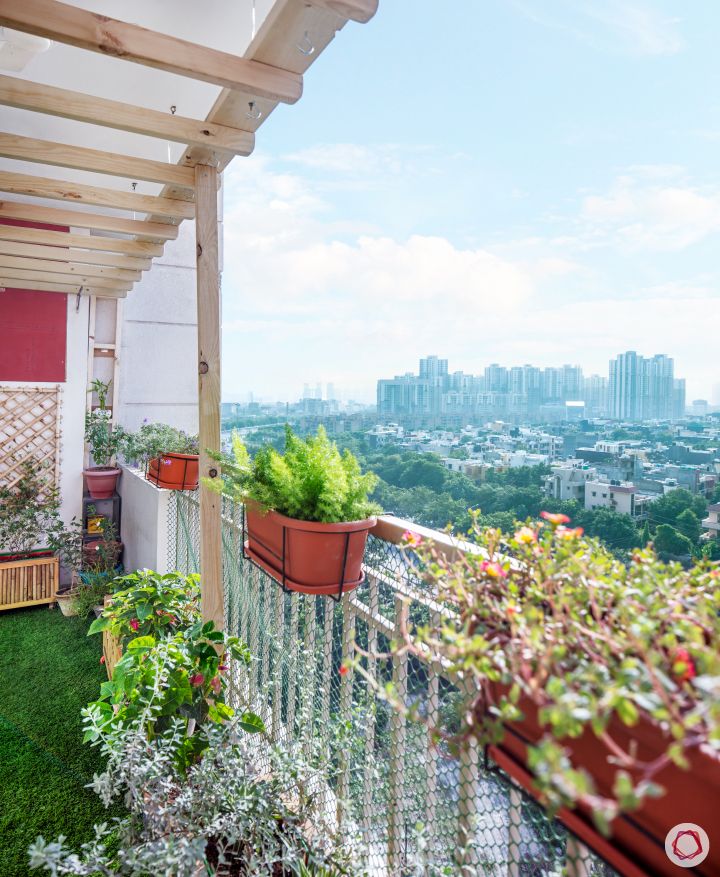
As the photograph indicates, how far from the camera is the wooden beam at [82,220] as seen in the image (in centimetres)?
238

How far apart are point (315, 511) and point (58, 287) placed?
132 inches

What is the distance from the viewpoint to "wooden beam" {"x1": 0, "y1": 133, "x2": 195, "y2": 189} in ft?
5.80

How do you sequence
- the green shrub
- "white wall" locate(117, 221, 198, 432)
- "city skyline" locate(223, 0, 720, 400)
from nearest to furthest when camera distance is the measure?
the green shrub < "white wall" locate(117, 221, 198, 432) < "city skyline" locate(223, 0, 720, 400)

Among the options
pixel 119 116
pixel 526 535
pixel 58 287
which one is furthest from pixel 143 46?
pixel 58 287

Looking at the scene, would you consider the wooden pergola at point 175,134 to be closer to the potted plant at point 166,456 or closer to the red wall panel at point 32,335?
the potted plant at point 166,456

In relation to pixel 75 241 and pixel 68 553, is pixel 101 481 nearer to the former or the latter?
pixel 68 553

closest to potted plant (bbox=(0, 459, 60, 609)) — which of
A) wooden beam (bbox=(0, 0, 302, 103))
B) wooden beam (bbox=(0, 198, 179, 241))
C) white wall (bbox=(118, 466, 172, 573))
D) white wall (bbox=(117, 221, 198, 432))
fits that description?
white wall (bbox=(118, 466, 172, 573))

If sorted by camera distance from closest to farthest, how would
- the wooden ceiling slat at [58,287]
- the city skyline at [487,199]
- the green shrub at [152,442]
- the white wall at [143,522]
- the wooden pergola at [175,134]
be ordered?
the wooden pergola at [175,134]
the white wall at [143,522]
the green shrub at [152,442]
the wooden ceiling slat at [58,287]
the city skyline at [487,199]

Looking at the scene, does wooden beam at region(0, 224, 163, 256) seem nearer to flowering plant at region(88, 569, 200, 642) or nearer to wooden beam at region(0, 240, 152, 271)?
wooden beam at region(0, 240, 152, 271)

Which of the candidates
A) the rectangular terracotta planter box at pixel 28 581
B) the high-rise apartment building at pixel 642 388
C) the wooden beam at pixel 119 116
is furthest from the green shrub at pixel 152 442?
the high-rise apartment building at pixel 642 388

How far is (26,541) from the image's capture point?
3.92m

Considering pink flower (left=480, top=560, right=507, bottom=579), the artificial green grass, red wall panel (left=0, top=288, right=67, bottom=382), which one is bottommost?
the artificial green grass

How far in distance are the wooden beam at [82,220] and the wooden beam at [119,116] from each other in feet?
2.92

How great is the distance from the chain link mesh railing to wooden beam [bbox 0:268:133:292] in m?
2.49
